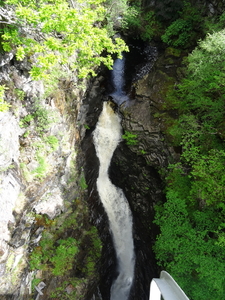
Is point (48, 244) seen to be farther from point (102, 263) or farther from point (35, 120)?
point (35, 120)

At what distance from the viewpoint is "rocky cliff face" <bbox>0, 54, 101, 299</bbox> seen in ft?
20.2

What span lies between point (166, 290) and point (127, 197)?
437 inches

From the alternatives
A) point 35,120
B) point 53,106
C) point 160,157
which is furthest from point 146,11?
point 35,120

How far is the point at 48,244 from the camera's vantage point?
390 inches

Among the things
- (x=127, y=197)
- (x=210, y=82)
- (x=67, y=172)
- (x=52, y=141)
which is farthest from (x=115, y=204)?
(x=210, y=82)

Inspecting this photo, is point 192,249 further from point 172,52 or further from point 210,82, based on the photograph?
point 172,52

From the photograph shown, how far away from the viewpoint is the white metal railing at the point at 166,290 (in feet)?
8.86

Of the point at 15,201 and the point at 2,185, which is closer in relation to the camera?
the point at 2,185

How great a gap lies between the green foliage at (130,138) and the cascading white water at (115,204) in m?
0.74

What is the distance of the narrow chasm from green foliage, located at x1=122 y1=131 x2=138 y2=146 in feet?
1.81

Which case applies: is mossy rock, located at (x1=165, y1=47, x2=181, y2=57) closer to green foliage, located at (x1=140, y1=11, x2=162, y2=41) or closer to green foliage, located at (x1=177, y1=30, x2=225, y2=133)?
green foliage, located at (x1=140, y1=11, x2=162, y2=41)

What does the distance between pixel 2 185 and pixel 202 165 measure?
861 cm

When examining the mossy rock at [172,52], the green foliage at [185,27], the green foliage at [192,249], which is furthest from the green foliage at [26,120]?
the green foliage at [185,27]

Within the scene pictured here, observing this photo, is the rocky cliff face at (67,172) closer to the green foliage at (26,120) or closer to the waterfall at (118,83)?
the green foliage at (26,120)
